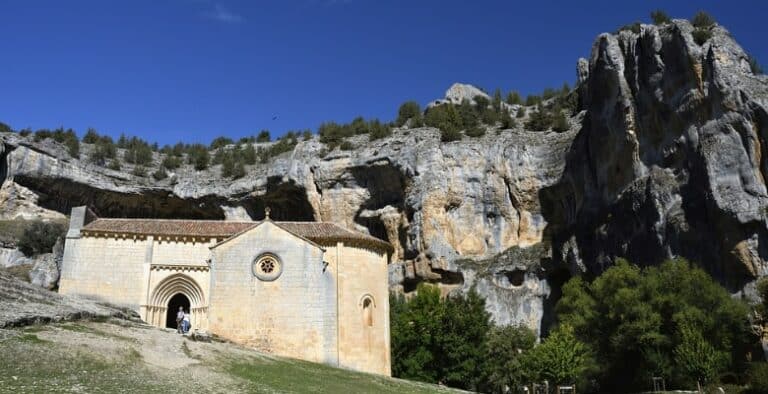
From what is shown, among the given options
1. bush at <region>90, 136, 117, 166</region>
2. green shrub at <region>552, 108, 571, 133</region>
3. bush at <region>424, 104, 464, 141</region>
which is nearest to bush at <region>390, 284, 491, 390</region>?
bush at <region>424, 104, 464, 141</region>

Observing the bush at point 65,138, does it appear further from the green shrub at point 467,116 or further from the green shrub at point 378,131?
the green shrub at point 467,116

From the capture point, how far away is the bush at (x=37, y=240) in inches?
2015

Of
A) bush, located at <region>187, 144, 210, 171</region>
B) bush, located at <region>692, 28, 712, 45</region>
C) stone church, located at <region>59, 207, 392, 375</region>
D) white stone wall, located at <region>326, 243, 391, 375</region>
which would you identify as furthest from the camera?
bush, located at <region>187, 144, 210, 171</region>

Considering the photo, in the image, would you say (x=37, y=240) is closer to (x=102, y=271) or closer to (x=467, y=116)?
(x=102, y=271)

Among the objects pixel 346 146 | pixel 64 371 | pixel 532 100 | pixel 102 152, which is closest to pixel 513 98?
pixel 532 100

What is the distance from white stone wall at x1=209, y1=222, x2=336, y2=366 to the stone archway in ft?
7.17

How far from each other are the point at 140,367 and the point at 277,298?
13.9 metres

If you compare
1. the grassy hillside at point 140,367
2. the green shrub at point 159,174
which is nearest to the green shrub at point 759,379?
the grassy hillside at point 140,367

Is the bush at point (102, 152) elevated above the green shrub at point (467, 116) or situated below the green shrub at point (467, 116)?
below

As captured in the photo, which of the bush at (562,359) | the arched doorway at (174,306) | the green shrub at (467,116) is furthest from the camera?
the green shrub at (467,116)

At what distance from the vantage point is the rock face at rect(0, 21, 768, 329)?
3534 cm

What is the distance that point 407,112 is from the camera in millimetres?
67438

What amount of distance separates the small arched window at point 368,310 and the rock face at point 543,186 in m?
16.8

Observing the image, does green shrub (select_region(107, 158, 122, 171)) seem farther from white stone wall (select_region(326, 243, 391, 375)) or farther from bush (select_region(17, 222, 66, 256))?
white stone wall (select_region(326, 243, 391, 375))
